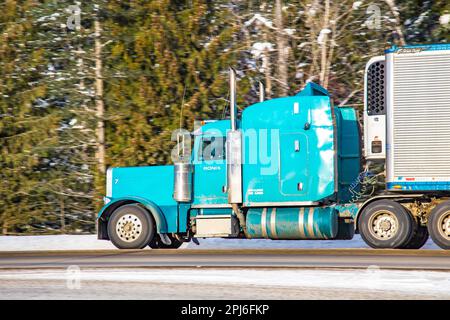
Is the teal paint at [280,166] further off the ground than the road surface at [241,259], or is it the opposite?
the teal paint at [280,166]

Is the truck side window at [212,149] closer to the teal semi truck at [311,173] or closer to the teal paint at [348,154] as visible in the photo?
the teal semi truck at [311,173]

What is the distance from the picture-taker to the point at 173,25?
2880cm

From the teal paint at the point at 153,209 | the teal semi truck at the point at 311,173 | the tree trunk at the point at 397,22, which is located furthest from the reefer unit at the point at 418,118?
the tree trunk at the point at 397,22

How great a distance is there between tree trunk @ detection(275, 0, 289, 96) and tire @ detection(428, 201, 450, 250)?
1165 centimetres

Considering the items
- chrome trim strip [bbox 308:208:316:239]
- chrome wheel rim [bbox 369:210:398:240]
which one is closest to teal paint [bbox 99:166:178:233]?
chrome trim strip [bbox 308:208:316:239]

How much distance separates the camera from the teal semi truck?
18.3 meters

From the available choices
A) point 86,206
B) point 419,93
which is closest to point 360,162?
point 419,93

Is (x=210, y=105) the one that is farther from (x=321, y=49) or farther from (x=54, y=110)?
(x=54, y=110)

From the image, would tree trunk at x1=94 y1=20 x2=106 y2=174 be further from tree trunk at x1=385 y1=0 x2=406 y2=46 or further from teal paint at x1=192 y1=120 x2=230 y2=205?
teal paint at x1=192 y1=120 x2=230 y2=205

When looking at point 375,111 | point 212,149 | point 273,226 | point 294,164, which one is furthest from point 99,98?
point 375,111

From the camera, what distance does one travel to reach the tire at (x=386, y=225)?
723 inches

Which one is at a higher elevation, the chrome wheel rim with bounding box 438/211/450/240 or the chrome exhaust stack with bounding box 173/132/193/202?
the chrome exhaust stack with bounding box 173/132/193/202
